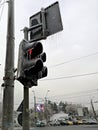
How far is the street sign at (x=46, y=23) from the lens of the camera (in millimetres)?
4492

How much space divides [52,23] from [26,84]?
4.08 ft

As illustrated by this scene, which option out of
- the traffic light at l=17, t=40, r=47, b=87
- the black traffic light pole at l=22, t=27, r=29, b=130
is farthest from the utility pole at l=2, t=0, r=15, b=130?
the traffic light at l=17, t=40, r=47, b=87

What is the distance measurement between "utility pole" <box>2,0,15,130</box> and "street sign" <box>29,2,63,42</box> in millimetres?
457

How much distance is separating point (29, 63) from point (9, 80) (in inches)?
28.1

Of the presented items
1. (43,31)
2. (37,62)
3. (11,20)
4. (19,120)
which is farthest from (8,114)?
(11,20)

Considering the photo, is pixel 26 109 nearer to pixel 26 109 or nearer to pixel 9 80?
pixel 26 109

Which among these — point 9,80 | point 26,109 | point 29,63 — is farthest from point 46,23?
point 26,109

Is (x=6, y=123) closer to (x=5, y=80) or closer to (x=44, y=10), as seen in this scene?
(x=5, y=80)

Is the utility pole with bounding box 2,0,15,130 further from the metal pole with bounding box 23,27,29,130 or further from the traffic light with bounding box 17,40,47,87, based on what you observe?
the traffic light with bounding box 17,40,47,87

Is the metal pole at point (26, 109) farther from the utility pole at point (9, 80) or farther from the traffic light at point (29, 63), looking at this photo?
the utility pole at point (9, 80)

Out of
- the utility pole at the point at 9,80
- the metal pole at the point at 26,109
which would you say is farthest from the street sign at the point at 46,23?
the metal pole at the point at 26,109

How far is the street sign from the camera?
4.49 meters

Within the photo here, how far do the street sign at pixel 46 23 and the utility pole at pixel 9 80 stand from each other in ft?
1.50

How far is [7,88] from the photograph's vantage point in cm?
438
